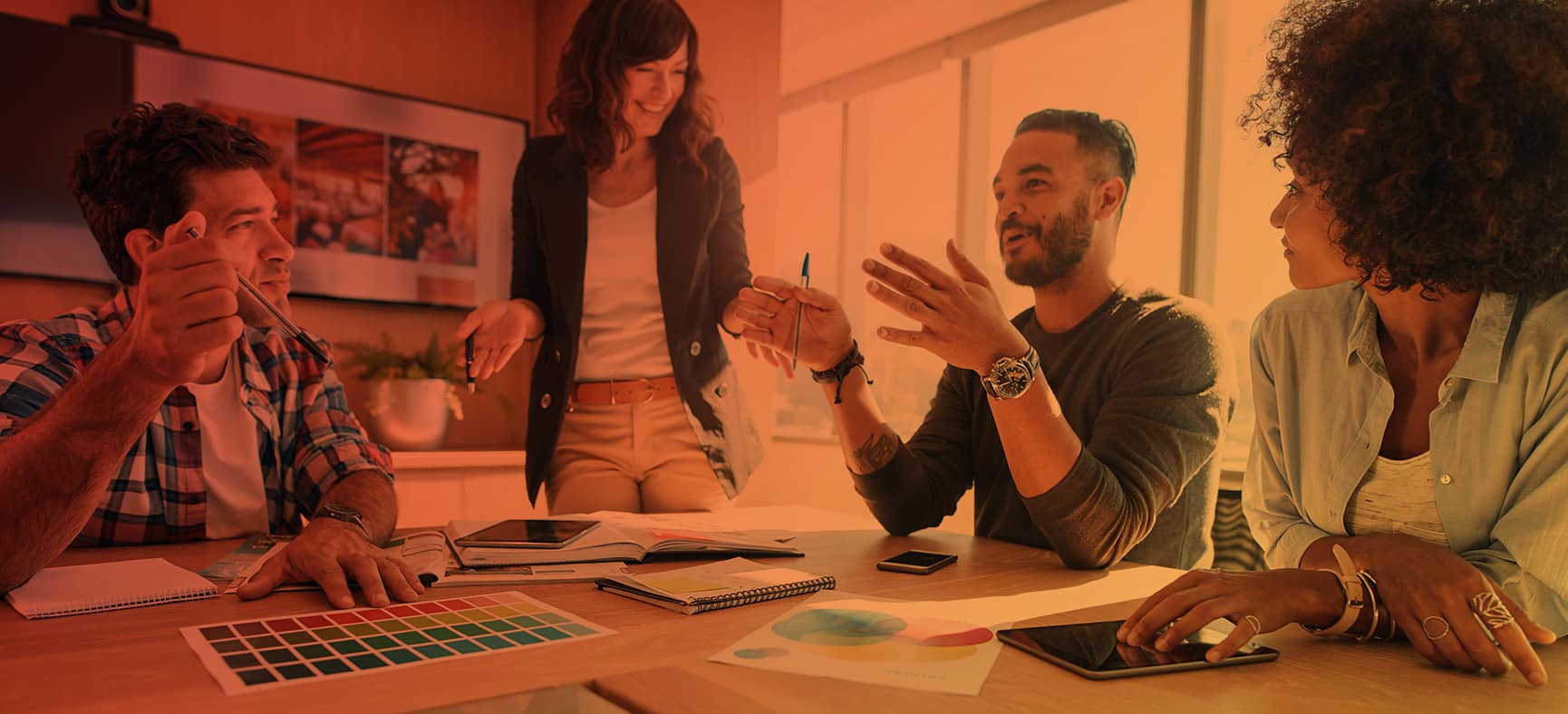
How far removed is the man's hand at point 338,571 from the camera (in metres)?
0.98

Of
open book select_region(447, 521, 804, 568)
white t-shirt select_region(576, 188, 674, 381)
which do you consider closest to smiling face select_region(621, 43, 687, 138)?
white t-shirt select_region(576, 188, 674, 381)

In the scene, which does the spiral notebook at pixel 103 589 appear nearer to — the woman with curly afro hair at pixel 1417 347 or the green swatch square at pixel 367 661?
the green swatch square at pixel 367 661

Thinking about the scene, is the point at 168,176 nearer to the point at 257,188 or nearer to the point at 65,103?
the point at 257,188

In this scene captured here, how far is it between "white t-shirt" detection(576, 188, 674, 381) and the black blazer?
0.9 inches

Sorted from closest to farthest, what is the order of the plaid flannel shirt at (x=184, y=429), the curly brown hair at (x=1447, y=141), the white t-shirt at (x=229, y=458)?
the curly brown hair at (x=1447, y=141) < the plaid flannel shirt at (x=184, y=429) < the white t-shirt at (x=229, y=458)

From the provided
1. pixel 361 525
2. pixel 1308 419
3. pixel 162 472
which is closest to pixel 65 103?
pixel 162 472

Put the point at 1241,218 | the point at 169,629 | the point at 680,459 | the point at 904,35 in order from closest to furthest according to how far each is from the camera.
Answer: the point at 169,629 → the point at 680,459 → the point at 1241,218 → the point at 904,35

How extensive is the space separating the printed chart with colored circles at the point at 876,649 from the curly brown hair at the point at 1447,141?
74 cm

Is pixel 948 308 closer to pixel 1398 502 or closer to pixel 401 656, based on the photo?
pixel 1398 502

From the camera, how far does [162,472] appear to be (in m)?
1.42

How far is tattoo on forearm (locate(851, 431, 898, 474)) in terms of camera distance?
1671mm

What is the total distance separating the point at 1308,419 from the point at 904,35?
107 inches

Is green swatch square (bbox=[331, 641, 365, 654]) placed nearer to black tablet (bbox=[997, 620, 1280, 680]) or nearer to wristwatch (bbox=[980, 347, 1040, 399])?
black tablet (bbox=[997, 620, 1280, 680])

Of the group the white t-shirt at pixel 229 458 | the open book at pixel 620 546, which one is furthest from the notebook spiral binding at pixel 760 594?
the white t-shirt at pixel 229 458
